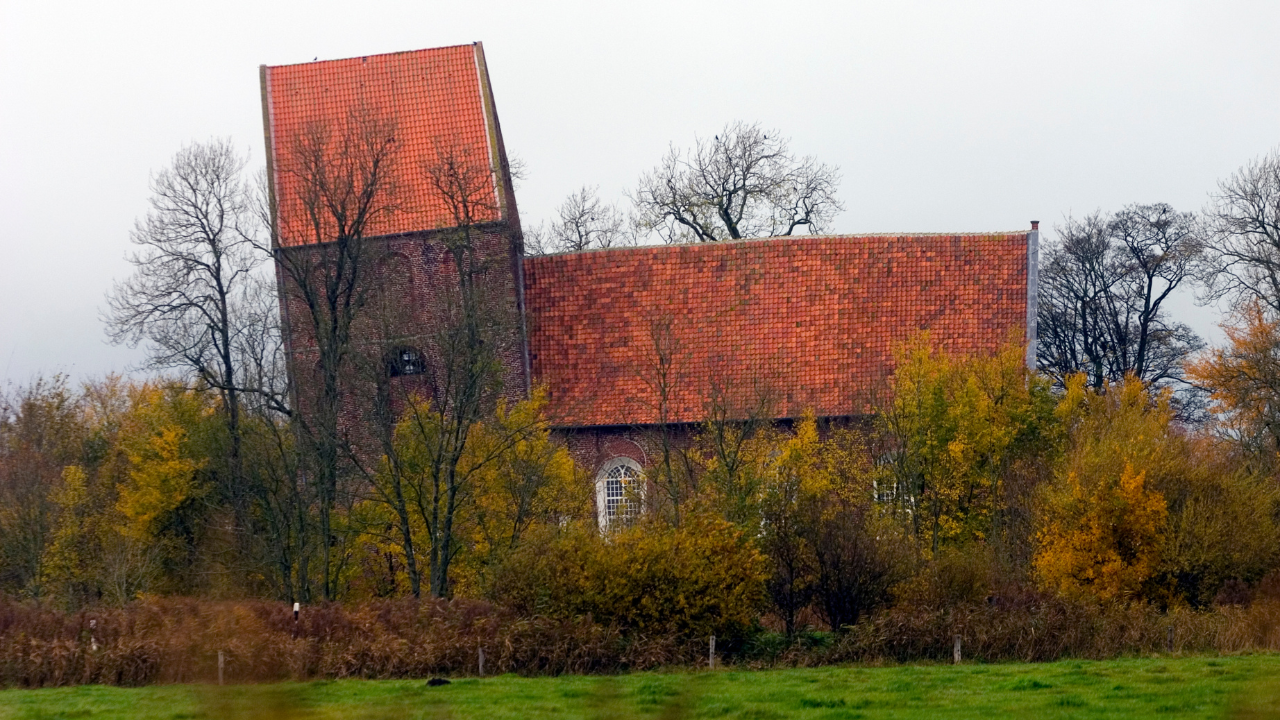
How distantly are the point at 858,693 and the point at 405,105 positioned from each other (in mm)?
23684

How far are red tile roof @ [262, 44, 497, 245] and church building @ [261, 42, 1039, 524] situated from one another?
49mm

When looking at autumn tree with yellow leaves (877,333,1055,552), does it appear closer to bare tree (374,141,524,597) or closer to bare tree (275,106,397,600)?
bare tree (374,141,524,597)

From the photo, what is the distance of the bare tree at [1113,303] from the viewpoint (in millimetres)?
48688

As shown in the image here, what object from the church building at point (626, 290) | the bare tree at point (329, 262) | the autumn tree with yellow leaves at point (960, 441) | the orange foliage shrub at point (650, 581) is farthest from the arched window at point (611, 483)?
the orange foliage shrub at point (650, 581)

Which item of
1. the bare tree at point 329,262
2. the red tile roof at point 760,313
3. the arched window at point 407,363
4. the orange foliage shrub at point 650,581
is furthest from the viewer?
the red tile roof at point 760,313

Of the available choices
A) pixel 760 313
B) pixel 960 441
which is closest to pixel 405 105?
pixel 760 313

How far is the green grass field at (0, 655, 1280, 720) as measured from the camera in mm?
13094

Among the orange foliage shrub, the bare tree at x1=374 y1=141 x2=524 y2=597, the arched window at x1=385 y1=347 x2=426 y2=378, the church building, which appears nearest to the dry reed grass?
the orange foliage shrub

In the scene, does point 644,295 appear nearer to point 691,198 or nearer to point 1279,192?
point 691,198

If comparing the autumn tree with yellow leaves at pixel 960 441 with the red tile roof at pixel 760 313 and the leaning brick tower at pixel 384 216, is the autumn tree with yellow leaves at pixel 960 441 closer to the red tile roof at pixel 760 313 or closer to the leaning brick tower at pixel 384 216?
the red tile roof at pixel 760 313

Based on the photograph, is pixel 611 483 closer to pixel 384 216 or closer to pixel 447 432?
pixel 447 432

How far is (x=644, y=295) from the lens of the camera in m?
33.9

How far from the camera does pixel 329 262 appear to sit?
101 feet

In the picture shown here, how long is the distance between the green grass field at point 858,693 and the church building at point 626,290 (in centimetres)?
1406
